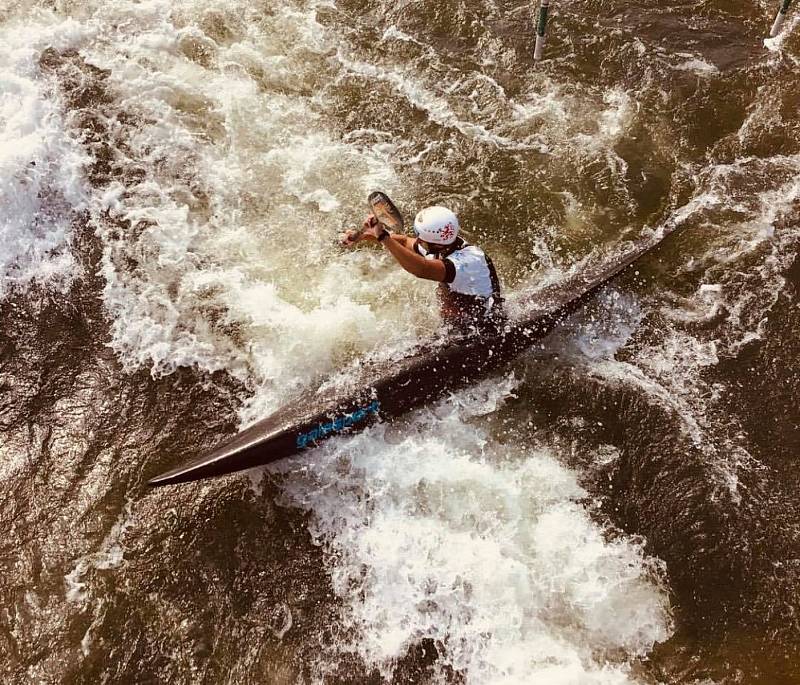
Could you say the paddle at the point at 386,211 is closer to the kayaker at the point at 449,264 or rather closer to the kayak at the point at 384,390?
the kayaker at the point at 449,264

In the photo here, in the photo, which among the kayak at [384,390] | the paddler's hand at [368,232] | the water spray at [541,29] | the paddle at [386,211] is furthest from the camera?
the water spray at [541,29]

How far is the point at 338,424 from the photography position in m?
6.44

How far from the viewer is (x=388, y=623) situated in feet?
19.0

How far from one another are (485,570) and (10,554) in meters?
4.79

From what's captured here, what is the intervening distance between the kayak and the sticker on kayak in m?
0.01

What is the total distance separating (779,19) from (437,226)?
27.4 ft

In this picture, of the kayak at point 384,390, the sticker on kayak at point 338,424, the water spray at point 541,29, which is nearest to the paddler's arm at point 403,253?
the kayak at point 384,390

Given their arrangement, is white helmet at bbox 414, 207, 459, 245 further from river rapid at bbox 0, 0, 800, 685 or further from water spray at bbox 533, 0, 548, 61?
water spray at bbox 533, 0, 548, 61

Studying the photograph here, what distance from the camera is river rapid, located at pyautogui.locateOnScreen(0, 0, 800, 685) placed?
5777mm

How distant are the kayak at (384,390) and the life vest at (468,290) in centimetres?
21

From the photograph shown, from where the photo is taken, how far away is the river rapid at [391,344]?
5777 mm

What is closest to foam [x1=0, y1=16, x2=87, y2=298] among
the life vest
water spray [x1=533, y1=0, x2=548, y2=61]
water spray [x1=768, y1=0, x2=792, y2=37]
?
the life vest

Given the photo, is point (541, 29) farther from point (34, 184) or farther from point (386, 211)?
point (34, 184)

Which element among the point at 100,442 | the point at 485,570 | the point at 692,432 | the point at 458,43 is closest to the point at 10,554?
the point at 100,442
